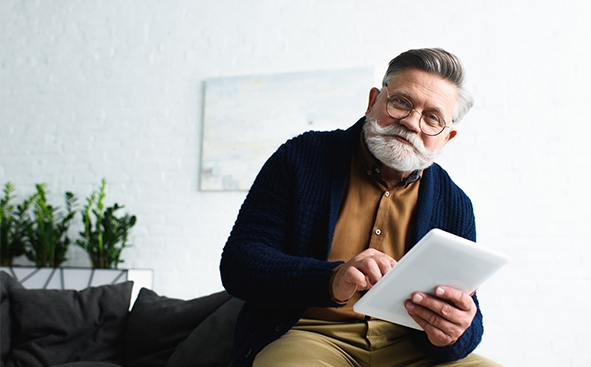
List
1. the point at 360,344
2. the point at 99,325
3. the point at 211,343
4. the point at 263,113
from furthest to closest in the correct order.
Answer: the point at 263,113
the point at 99,325
the point at 211,343
the point at 360,344

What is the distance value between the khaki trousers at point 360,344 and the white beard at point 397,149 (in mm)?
428

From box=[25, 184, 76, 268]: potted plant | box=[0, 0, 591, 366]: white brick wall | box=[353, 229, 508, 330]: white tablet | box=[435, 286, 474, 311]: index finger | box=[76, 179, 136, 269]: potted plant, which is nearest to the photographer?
box=[353, 229, 508, 330]: white tablet

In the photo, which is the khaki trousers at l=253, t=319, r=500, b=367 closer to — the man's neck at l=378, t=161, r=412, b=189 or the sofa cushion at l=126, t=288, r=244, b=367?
the man's neck at l=378, t=161, r=412, b=189

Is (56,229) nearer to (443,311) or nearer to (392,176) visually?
(392,176)

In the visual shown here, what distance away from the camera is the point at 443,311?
121cm

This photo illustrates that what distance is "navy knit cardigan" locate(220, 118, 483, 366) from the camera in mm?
1316

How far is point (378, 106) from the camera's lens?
5.34 ft

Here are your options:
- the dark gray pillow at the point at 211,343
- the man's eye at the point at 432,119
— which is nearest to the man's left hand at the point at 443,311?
the man's eye at the point at 432,119

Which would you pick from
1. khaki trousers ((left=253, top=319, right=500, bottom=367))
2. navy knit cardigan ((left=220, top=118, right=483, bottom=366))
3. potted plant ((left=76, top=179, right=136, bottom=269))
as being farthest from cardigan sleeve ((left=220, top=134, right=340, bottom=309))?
potted plant ((left=76, top=179, right=136, bottom=269))

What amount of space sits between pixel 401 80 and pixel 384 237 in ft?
1.44

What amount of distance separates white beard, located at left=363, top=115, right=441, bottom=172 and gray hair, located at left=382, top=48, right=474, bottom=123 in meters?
0.17

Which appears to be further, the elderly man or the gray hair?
the gray hair

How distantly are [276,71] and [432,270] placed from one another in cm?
271

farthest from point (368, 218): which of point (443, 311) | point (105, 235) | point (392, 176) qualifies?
point (105, 235)
